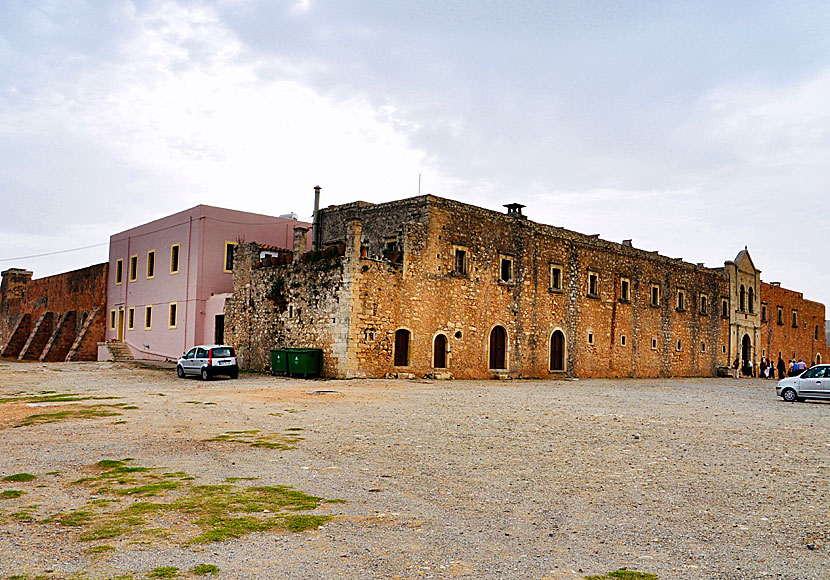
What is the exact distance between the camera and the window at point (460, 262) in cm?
2823

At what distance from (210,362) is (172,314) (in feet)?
32.2

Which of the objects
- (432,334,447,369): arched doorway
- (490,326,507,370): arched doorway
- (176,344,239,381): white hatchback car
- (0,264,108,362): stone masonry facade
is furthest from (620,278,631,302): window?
(0,264,108,362): stone masonry facade

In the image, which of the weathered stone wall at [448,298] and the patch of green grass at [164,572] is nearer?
the patch of green grass at [164,572]

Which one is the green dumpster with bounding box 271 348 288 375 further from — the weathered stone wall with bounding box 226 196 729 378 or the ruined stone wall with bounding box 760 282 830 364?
the ruined stone wall with bounding box 760 282 830 364

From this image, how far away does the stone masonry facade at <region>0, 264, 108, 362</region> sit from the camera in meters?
39.1

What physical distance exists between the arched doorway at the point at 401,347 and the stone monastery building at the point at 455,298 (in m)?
0.05

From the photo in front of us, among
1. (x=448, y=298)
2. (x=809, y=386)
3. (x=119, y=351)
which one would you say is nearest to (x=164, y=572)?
(x=809, y=386)

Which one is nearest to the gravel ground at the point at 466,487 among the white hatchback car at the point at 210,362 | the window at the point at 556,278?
the white hatchback car at the point at 210,362

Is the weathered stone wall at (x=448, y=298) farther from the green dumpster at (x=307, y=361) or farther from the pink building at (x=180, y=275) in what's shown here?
the pink building at (x=180, y=275)

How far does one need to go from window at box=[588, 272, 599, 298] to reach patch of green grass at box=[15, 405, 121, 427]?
26.1 m

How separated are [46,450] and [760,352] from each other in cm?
5065

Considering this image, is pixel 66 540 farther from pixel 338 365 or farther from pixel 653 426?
pixel 338 365

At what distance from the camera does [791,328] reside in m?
54.4

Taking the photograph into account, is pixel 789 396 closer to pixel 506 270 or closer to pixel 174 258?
pixel 506 270
